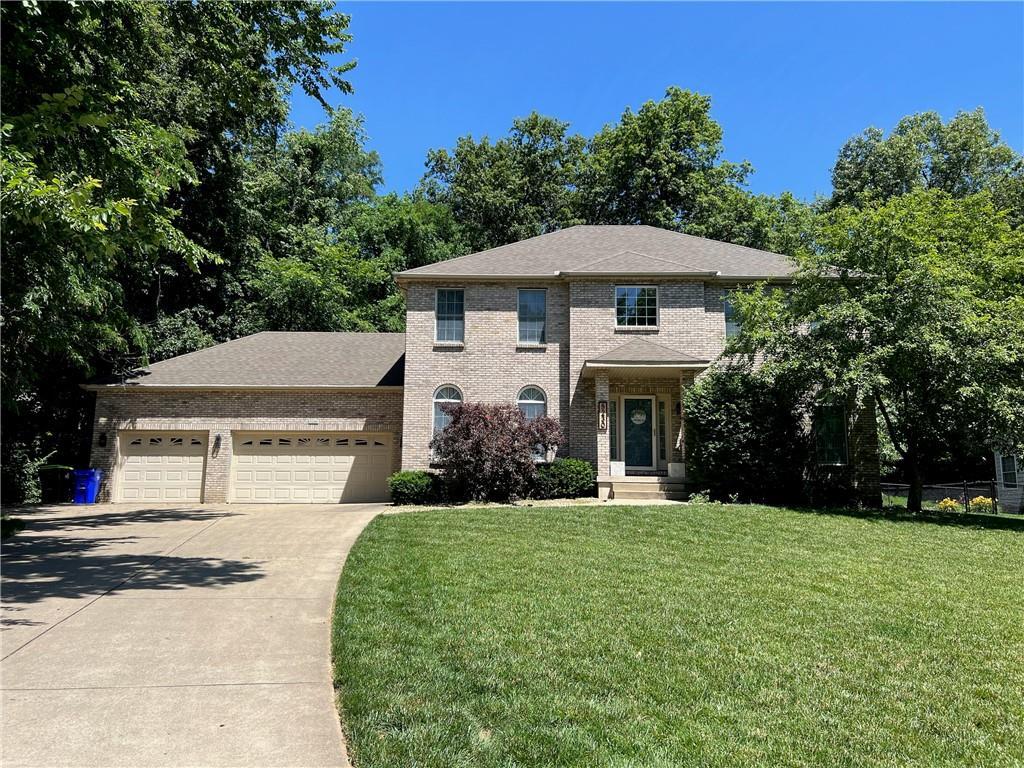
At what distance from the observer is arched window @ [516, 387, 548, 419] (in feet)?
60.3

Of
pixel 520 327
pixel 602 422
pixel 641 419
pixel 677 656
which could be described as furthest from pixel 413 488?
pixel 677 656

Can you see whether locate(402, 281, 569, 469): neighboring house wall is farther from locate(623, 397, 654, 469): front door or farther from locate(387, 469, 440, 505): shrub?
locate(623, 397, 654, 469): front door

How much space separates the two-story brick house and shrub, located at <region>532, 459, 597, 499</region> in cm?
81

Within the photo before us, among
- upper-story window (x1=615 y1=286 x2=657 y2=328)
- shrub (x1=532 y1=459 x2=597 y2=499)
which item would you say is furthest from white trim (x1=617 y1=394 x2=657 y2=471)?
upper-story window (x1=615 y1=286 x2=657 y2=328)

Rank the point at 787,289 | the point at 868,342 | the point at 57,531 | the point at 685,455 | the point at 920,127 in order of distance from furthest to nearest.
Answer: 1. the point at 920,127
2. the point at 787,289
3. the point at 685,455
4. the point at 868,342
5. the point at 57,531

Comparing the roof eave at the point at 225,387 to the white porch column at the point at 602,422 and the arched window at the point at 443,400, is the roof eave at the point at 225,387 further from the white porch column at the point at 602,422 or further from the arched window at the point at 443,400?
the white porch column at the point at 602,422

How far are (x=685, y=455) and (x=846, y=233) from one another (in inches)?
251

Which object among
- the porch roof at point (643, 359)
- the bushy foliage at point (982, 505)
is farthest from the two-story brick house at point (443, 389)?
the bushy foliage at point (982, 505)

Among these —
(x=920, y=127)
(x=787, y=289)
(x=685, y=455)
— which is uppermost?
(x=920, y=127)

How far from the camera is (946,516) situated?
1466 cm

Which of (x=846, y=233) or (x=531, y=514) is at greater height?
(x=846, y=233)

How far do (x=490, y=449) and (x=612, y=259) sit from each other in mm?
6819

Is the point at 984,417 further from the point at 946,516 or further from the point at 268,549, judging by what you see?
the point at 268,549

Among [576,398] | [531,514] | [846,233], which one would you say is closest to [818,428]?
[846,233]
